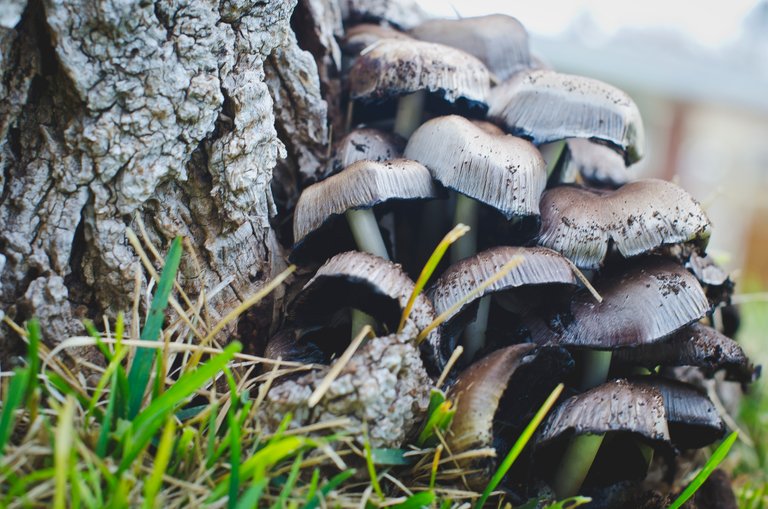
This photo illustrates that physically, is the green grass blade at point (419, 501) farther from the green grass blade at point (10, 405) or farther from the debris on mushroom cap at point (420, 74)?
the debris on mushroom cap at point (420, 74)

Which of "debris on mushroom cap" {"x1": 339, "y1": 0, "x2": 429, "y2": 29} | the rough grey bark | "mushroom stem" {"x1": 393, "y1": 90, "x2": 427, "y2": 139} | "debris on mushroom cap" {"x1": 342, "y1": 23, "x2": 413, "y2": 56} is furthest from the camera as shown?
"debris on mushroom cap" {"x1": 339, "y1": 0, "x2": 429, "y2": 29}

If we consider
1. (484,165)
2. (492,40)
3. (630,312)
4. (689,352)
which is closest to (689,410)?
(689,352)

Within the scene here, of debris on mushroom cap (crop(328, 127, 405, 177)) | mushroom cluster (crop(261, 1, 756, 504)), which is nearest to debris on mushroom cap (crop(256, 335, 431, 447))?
mushroom cluster (crop(261, 1, 756, 504))

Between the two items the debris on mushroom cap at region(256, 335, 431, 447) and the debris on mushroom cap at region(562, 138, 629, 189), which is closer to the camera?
the debris on mushroom cap at region(256, 335, 431, 447)

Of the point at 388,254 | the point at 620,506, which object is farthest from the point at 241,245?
the point at 620,506

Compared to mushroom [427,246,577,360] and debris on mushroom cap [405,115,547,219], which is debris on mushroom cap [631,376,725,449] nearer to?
mushroom [427,246,577,360]

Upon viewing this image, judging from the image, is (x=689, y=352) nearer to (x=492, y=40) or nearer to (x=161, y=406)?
(x=492, y=40)

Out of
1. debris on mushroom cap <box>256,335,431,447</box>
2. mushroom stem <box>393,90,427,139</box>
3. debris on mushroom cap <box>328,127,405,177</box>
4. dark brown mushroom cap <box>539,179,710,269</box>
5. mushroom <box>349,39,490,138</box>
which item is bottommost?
debris on mushroom cap <box>256,335,431,447</box>
